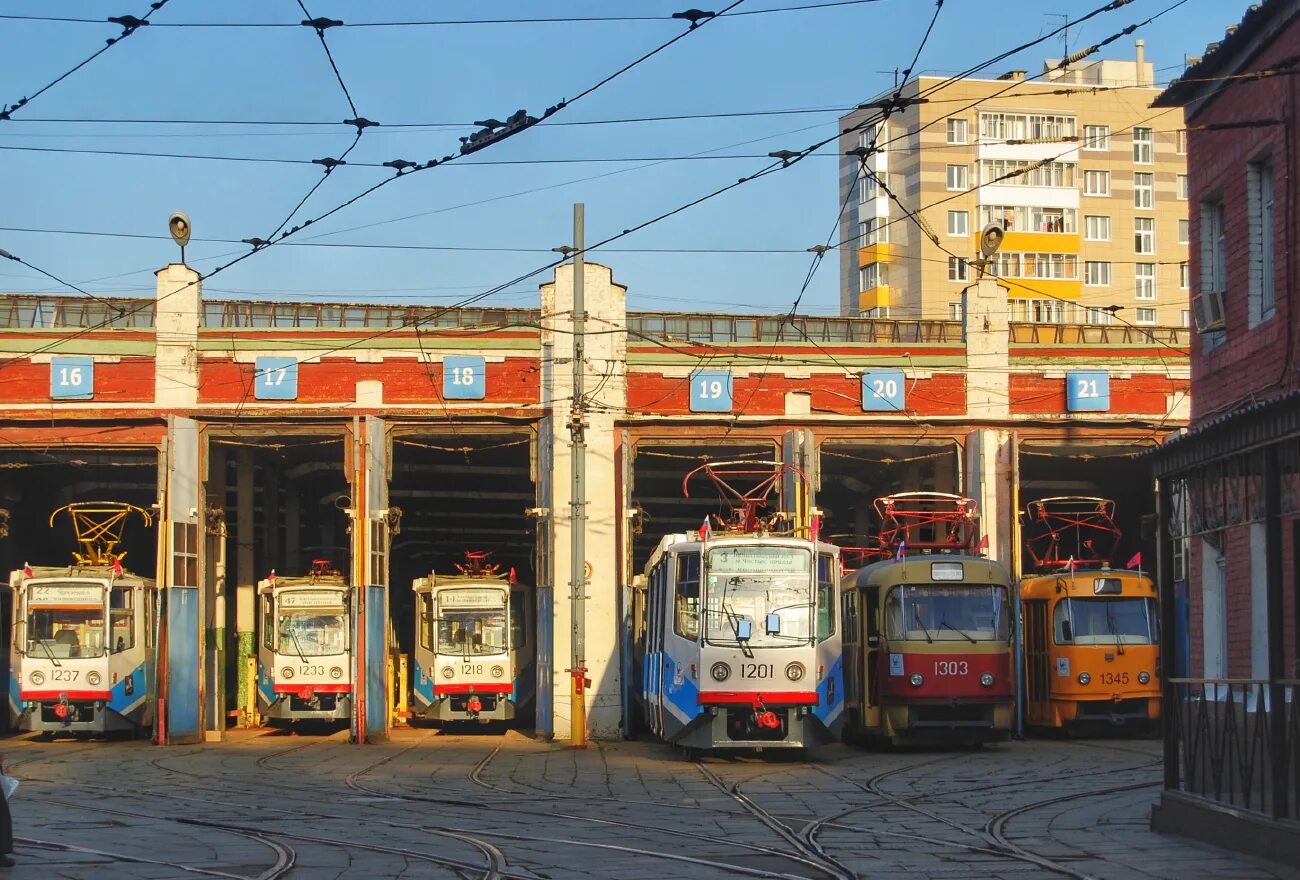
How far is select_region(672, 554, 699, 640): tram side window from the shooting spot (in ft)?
76.7

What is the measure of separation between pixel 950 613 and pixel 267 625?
15.8 meters

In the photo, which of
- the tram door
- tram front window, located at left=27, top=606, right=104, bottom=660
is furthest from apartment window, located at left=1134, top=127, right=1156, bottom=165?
tram front window, located at left=27, top=606, right=104, bottom=660

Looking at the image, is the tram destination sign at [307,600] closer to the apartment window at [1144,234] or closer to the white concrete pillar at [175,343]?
the white concrete pillar at [175,343]

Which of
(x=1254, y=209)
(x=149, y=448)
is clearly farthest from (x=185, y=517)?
(x=1254, y=209)

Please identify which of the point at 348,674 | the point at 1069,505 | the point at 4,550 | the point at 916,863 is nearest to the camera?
the point at 916,863

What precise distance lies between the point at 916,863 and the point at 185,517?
22.3 m

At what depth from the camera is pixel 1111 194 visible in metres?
77.1

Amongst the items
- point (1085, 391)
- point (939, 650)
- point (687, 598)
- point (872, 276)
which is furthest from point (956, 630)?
point (872, 276)

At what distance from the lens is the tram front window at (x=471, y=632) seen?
3550cm

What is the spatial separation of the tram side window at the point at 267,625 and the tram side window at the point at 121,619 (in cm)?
336

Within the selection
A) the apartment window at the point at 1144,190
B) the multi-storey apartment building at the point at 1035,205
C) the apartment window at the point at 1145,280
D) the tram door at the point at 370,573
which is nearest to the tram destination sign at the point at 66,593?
the tram door at the point at 370,573

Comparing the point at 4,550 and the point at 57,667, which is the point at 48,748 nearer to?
the point at 57,667

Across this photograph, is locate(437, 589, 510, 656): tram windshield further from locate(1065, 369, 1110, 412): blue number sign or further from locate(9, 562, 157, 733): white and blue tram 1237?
locate(1065, 369, 1110, 412): blue number sign

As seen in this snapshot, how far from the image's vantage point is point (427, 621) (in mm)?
35906
